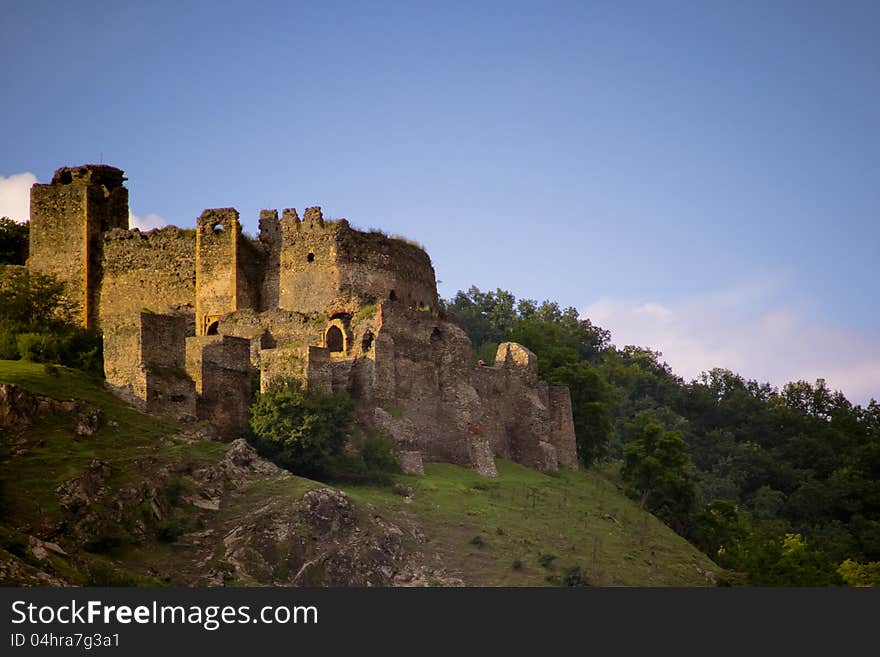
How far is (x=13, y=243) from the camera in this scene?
75.1 meters

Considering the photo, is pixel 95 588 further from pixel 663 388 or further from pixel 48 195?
pixel 663 388

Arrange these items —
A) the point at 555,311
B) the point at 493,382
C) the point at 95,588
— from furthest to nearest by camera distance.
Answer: the point at 555,311
the point at 493,382
the point at 95,588

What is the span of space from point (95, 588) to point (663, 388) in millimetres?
84179

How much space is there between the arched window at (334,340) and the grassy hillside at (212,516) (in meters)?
6.74

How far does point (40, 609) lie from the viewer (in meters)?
38.5

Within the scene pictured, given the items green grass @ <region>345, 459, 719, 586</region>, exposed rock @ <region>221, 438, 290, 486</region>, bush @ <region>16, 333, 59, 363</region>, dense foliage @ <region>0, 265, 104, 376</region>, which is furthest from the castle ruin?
exposed rock @ <region>221, 438, 290, 486</region>

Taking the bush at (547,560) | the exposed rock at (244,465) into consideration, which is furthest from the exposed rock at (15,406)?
the bush at (547,560)

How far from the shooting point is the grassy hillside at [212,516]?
4891 centimetres

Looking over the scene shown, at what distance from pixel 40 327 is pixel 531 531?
73.1ft

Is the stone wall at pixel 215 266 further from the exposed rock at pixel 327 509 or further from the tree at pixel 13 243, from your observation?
the exposed rock at pixel 327 509

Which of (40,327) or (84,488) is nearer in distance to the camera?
(84,488)

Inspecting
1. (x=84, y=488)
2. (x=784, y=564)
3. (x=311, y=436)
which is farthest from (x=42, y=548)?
(x=784, y=564)

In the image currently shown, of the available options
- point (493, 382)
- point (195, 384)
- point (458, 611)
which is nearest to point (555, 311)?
point (493, 382)

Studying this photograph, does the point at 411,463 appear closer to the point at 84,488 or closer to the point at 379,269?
the point at 379,269
